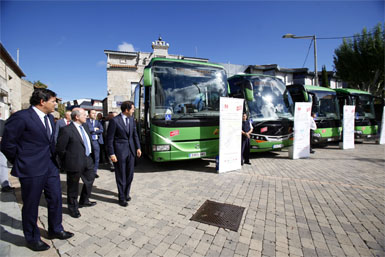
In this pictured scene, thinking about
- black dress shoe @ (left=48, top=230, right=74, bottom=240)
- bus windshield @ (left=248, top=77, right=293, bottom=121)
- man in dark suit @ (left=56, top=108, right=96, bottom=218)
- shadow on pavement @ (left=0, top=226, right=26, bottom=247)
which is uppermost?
bus windshield @ (left=248, top=77, right=293, bottom=121)

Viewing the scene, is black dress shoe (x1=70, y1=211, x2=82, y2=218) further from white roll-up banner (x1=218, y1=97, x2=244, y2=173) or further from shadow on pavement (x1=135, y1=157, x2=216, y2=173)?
white roll-up banner (x1=218, y1=97, x2=244, y2=173)

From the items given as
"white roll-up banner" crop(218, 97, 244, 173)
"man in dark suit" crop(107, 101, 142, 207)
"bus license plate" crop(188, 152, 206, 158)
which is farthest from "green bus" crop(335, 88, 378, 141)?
"man in dark suit" crop(107, 101, 142, 207)

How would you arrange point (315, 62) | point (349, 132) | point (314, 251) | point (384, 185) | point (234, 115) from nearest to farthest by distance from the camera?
point (314, 251) → point (384, 185) → point (234, 115) → point (349, 132) → point (315, 62)

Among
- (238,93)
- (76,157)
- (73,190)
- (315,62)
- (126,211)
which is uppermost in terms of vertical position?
(315,62)

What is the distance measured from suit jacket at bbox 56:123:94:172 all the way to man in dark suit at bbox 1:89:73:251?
500 millimetres

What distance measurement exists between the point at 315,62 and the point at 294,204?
1396 cm

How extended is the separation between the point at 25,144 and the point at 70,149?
0.84m

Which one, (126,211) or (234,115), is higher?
(234,115)

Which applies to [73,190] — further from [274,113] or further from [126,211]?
[274,113]

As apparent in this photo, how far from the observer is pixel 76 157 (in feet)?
10.0

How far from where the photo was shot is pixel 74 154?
3037mm

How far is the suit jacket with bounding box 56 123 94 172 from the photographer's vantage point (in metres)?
2.95

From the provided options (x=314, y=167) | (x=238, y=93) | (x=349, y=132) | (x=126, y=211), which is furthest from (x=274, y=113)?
(x=126, y=211)

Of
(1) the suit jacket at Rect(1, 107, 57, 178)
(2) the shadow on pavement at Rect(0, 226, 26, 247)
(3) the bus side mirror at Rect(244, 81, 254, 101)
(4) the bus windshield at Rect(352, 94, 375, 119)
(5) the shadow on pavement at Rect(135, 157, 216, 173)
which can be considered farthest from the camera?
(4) the bus windshield at Rect(352, 94, 375, 119)
